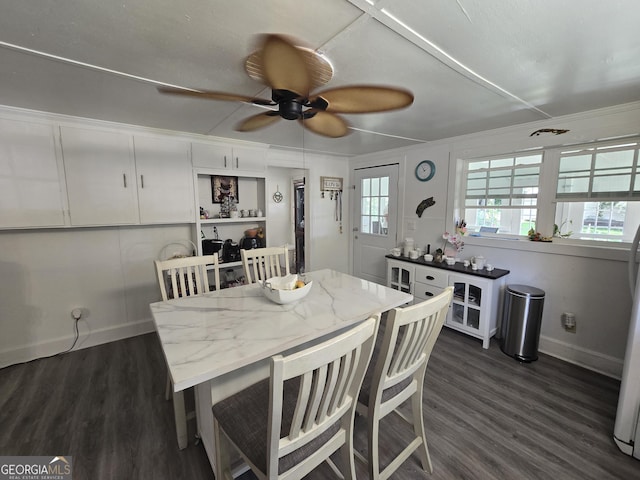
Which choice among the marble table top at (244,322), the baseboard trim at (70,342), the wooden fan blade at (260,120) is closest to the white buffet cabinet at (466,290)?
the marble table top at (244,322)

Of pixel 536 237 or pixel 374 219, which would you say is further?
pixel 374 219

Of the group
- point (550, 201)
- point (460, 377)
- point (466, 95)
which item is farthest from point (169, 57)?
point (550, 201)

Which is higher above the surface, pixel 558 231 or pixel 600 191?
pixel 600 191

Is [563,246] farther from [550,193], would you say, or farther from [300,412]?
[300,412]

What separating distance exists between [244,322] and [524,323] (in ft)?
8.01

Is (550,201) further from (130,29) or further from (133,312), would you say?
(133,312)

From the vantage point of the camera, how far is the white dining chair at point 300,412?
32.3 inches

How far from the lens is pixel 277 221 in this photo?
5180 mm

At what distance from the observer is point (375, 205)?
4105 millimetres

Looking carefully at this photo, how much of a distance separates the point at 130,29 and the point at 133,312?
2.71 metres

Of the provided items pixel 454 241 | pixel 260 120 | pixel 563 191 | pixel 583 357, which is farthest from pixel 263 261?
pixel 583 357

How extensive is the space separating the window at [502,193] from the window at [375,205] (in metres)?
1.10

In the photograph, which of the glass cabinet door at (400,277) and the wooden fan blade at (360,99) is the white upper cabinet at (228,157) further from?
the glass cabinet door at (400,277)

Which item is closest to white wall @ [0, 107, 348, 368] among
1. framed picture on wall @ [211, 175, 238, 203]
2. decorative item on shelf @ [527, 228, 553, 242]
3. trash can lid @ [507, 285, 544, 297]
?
framed picture on wall @ [211, 175, 238, 203]
